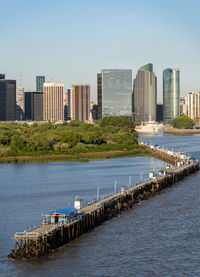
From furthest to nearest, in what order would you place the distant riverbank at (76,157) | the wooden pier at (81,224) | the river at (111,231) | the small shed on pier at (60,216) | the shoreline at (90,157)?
the distant riverbank at (76,157) < the shoreline at (90,157) < the small shed on pier at (60,216) < the wooden pier at (81,224) < the river at (111,231)

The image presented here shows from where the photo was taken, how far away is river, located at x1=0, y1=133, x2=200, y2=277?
36594 millimetres

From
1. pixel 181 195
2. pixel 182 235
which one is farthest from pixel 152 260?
pixel 181 195

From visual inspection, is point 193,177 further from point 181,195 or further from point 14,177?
point 14,177

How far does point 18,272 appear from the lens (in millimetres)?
35750

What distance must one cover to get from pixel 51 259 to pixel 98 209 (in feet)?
40.3

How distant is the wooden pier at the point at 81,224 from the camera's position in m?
38.7

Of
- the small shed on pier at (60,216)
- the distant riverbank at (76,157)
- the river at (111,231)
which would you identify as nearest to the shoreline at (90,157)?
the distant riverbank at (76,157)

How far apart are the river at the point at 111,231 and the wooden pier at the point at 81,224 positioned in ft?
2.34

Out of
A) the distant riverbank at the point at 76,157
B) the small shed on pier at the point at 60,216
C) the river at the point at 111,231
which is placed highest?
the small shed on pier at the point at 60,216

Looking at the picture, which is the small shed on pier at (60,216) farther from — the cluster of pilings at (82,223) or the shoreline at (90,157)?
the shoreline at (90,157)

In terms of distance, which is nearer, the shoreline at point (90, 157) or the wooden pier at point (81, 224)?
the wooden pier at point (81, 224)

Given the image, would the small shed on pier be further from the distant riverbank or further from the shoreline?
the distant riverbank

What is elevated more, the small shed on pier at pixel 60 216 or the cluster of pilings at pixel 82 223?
the small shed on pier at pixel 60 216

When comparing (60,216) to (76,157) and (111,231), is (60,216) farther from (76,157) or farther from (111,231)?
(76,157)
